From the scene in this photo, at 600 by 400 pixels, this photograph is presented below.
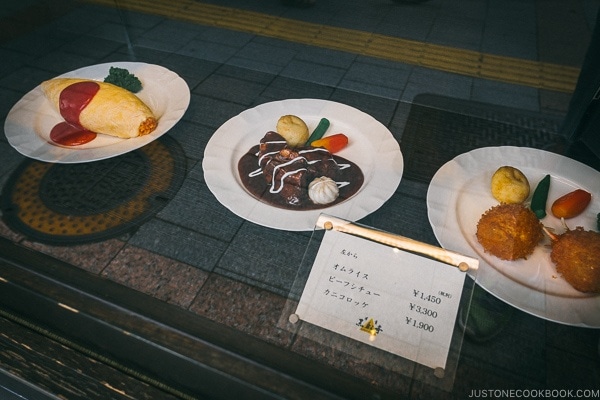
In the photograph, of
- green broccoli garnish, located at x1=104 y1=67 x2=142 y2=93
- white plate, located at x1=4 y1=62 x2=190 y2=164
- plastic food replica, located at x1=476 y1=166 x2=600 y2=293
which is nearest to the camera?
plastic food replica, located at x1=476 y1=166 x2=600 y2=293

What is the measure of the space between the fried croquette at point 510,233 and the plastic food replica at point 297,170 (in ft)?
1.23

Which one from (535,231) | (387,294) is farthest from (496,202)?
(387,294)

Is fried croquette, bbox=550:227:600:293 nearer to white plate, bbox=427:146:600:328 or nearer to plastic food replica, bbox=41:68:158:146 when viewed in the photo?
white plate, bbox=427:146:600:328

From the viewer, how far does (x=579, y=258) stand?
99 centimetres

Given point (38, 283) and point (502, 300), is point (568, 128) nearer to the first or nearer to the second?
point (502, 300)

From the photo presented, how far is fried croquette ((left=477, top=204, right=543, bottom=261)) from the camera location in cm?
104

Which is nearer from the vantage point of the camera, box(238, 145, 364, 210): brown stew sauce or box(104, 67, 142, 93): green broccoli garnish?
box(238, 145, 364, 210): brown stew sauce

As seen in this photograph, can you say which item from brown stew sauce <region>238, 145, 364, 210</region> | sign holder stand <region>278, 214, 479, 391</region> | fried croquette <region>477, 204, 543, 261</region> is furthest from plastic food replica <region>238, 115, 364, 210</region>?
fried croquette <region>477, 204, 543, 261</region>

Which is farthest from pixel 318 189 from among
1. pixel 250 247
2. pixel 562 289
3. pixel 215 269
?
pixel 562 289

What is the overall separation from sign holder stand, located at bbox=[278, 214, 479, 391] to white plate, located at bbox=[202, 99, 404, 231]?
7.3 inches

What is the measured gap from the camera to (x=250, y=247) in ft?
3.90

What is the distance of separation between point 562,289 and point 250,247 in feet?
2.54

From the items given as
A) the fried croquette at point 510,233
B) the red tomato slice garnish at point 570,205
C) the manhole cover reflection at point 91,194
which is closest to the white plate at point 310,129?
the manhole cover reflection at point 91,194

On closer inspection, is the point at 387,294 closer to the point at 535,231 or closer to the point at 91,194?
the point at 535,231
